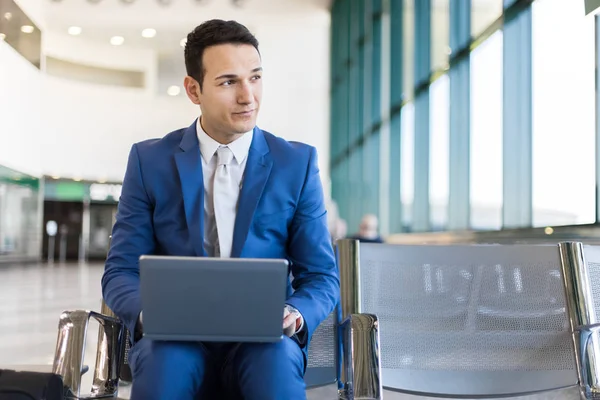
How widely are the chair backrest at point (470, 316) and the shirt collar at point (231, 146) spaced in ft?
2.12

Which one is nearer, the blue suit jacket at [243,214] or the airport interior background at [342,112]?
the blue suit jacket at [243,214]

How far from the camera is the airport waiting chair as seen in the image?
2.48 metres

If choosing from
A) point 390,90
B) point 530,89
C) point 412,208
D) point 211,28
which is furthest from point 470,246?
point 390,90

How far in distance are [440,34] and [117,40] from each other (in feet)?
51.5

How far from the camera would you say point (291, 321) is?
185 centimetres

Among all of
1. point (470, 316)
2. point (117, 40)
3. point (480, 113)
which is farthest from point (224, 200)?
point (117, 40)

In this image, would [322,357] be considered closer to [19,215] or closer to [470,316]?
[470,316]

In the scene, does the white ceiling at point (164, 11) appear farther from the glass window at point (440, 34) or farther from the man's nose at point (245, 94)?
the man's nose at point (245, 94)

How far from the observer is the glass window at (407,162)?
11.2 meters

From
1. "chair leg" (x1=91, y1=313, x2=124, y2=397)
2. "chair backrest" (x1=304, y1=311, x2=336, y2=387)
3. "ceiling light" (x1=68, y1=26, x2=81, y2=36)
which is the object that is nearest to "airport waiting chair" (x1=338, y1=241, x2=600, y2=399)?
"chair backrest" (x1=304, y1=311, x2=336, y2=387)

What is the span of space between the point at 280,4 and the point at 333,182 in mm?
4819

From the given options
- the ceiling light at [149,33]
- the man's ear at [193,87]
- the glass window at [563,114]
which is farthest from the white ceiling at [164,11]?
the man's ear at [193,87]

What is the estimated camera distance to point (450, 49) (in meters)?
9.38

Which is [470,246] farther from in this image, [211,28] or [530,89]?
[530,89]
